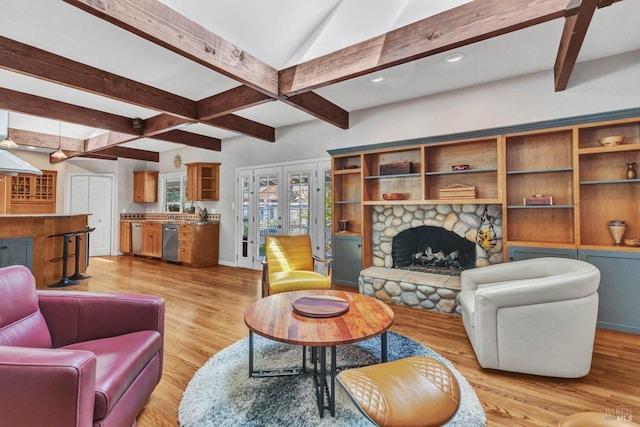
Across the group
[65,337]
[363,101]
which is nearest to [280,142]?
[363,101]

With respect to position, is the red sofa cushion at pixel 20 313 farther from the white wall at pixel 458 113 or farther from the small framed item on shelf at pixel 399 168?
the white wall at pixel 458 113

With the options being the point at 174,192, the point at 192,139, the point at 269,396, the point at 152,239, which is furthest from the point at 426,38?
the point at 174,192

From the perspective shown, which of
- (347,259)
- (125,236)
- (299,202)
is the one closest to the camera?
(347,259)

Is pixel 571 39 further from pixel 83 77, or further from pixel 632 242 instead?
pixel 83 77

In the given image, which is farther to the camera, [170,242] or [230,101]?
[170,242]

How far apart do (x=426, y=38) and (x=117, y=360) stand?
2932mm

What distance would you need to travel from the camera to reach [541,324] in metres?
2.10

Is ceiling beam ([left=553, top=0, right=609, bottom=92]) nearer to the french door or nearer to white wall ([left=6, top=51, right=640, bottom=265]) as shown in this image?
white wall ([left=6, top=51, right=640, bottom=265])

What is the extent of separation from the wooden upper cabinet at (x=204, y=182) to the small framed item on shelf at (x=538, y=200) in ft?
18.4

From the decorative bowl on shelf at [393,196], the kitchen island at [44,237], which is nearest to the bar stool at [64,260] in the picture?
the kitchen island at [44,237]

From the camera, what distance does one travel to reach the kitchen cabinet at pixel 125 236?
766 cm

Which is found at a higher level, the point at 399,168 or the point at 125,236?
the point at 399,168

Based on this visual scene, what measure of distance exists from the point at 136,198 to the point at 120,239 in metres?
1.12

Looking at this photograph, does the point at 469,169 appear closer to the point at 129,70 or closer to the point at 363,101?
the point at 363,101
